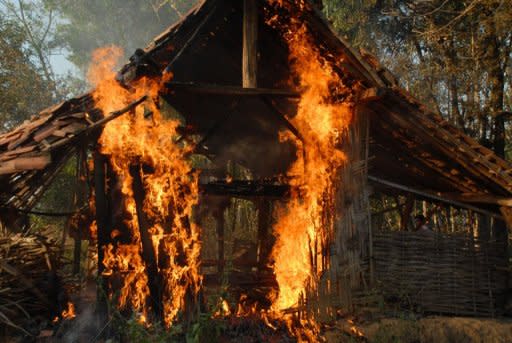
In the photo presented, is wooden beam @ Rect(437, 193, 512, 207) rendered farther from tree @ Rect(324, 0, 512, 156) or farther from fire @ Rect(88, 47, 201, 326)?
fire @ Rect(88, 47, 201, 326)

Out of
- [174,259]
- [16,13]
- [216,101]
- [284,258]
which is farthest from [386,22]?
[16,13]

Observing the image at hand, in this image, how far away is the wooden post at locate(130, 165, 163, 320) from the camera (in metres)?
6.05

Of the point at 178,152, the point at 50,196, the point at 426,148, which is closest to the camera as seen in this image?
the point at 178,152

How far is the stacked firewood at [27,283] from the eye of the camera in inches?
234

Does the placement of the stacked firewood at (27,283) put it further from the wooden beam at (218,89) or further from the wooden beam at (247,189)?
the wooden beam at (218,89)

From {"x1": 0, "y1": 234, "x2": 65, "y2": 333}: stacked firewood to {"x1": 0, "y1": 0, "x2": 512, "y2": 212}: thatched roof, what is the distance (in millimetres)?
701

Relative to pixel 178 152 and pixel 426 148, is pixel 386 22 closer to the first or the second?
pixel 426 148

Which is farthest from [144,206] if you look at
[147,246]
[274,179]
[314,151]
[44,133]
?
[274,179]

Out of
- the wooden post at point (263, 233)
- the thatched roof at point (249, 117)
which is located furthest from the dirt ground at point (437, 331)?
the wooden post at point (263, 233)

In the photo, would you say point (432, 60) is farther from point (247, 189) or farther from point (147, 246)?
point (147, 246)

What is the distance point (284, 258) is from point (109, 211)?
4159 mm

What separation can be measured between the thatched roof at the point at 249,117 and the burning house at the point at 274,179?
30 millimetres

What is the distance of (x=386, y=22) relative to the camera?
53.0 ft

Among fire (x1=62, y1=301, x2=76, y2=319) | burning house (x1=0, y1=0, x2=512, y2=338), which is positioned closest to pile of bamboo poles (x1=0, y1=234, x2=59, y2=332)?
fire (x1=62, y1=301, x2=76, y2=319)
